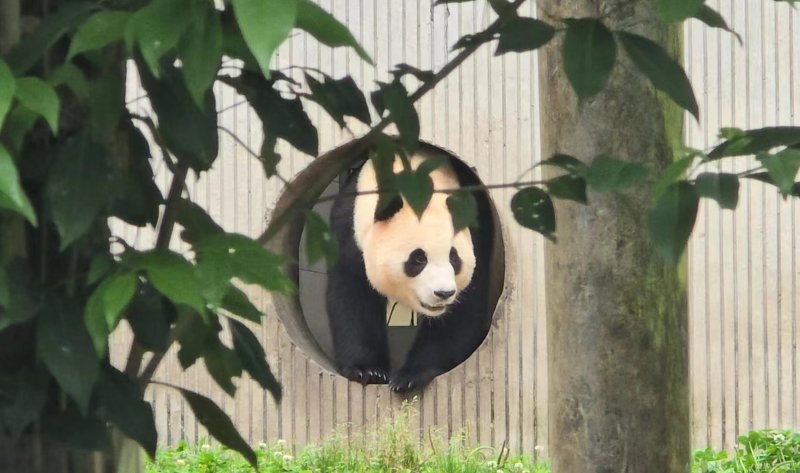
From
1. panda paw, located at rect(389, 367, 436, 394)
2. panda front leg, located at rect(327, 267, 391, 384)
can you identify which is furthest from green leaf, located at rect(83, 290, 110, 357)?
panda front leg, located at rect(327, 267, 391, 384)

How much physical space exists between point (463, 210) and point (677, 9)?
0.45 metres

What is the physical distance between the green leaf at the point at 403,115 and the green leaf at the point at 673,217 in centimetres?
32

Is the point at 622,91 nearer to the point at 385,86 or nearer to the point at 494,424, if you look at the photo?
the point at 385,86

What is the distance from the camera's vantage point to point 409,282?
5680 millimetres

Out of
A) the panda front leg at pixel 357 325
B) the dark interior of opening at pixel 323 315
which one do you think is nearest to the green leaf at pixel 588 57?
the panda front leg at pixel 357 325

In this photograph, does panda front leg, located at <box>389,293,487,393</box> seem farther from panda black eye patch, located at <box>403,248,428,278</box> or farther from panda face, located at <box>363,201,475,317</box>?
panda black eye patch, located at <box>403,248,428,278</box>

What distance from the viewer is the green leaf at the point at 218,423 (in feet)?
4.08

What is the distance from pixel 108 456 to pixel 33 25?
0.45 m

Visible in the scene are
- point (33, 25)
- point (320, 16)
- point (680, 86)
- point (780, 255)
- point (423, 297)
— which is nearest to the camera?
point (320, 16)

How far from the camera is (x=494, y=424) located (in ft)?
15.8

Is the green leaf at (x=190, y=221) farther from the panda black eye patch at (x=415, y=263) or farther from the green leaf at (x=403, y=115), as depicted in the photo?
the panda black eye patch at (x=415, y=263)

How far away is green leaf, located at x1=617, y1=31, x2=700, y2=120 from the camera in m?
0.99

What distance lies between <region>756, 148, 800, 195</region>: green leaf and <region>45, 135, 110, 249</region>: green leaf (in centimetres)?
52

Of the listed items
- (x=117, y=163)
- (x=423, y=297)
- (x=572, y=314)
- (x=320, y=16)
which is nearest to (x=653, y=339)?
(x=572, y=314)
